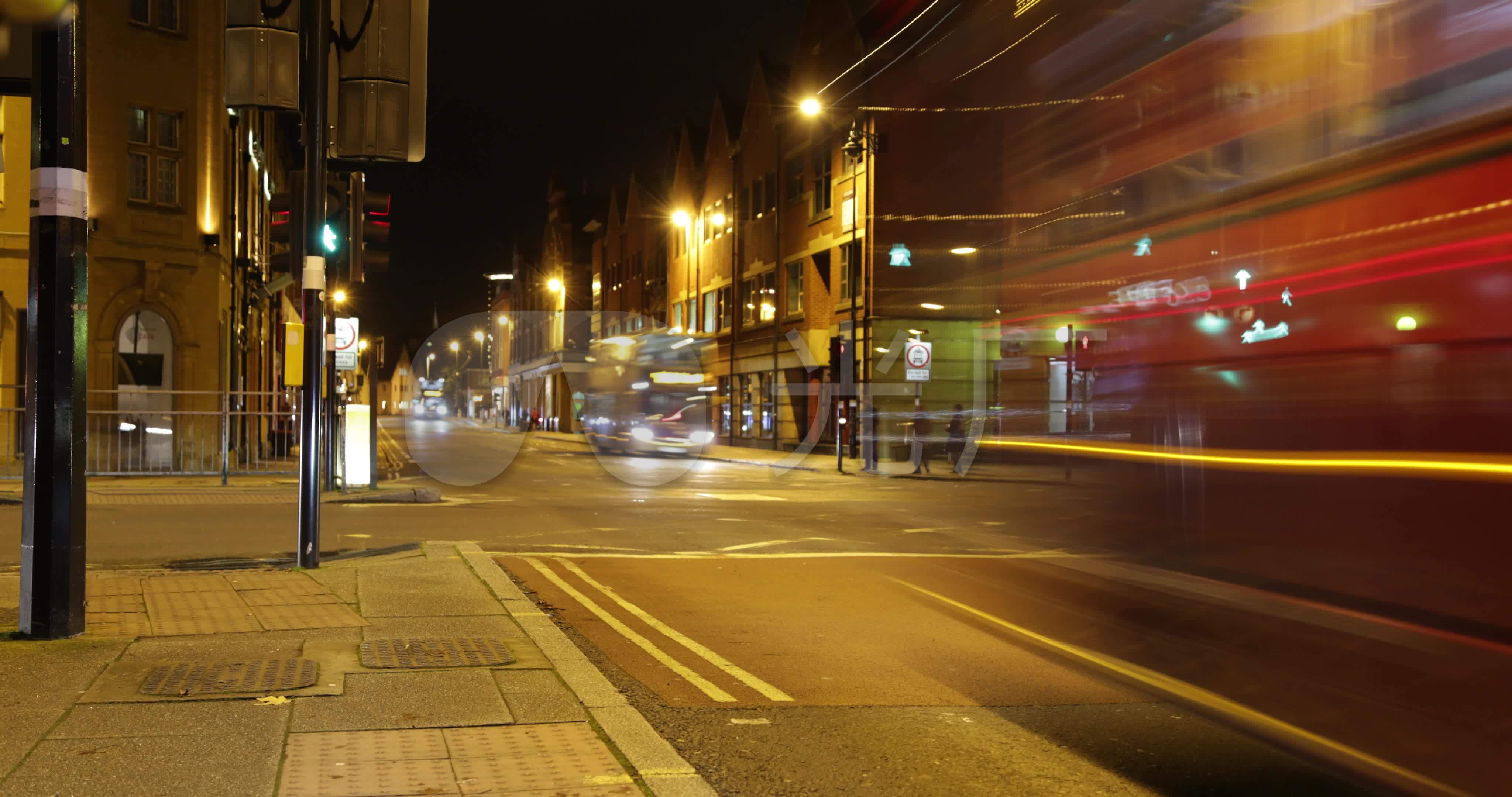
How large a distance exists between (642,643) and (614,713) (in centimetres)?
210

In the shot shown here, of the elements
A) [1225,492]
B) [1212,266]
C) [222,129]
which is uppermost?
[222,129]

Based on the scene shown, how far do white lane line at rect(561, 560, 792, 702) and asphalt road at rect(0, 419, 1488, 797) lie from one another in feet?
0.10

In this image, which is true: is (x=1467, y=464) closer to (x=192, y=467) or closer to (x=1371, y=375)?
(x=1371, y=375)

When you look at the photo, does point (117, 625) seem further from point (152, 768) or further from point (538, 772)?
point (538, 772)

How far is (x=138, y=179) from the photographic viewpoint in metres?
23.9

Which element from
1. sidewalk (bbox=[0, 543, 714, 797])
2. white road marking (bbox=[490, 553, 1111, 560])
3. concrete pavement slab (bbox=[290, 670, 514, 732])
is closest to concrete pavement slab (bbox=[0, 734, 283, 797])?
sidewalk (bbox=[0, 543, 714, 797])

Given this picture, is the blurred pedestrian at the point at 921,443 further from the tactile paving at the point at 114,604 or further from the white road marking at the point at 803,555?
the tactile paving at the point at 114,604

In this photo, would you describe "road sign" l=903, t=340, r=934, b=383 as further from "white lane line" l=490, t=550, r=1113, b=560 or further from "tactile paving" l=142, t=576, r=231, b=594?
"tactile paving" l=142, t=576, r=231, b=594

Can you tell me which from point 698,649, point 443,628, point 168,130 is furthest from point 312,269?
point 168,130

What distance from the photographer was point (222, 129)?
26.0 metres

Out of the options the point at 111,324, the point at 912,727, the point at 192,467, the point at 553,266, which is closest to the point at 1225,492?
the point at 912,727

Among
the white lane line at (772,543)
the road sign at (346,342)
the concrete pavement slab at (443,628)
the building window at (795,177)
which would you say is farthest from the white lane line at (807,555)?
the building window at (795,177)

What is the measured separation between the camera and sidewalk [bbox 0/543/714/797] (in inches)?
182

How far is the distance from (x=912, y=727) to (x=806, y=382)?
3606 centimetres
